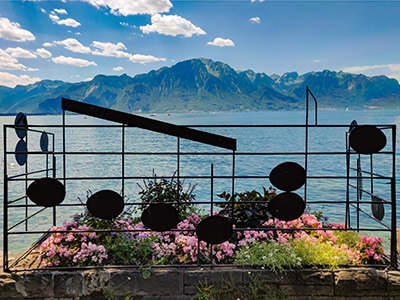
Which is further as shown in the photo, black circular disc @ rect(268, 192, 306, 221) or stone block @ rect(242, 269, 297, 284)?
black circular disc @ rect(268, 192, 306, 221)

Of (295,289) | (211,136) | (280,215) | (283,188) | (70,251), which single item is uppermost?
(211,136)

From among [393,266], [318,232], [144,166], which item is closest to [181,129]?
[318,232]

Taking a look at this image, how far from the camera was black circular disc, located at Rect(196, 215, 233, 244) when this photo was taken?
3.22m

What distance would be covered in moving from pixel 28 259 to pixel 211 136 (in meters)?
2.55

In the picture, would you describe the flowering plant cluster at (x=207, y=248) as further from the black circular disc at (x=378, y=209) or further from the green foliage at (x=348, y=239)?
the black circular disc at (x=378, y=209)

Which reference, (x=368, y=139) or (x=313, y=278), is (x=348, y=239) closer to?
(x=313, y=278)

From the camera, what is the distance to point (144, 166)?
57.4 ft

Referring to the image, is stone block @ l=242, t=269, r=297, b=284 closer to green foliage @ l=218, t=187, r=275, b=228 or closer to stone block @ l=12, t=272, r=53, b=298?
green foliage @ l=218, t=187, r=275, b=228

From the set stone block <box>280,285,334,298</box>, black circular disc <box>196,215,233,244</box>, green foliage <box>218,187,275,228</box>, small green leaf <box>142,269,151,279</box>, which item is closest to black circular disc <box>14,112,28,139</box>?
small green leaf <box>142,269,151,279</box>

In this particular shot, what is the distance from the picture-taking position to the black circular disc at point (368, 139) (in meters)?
3.38

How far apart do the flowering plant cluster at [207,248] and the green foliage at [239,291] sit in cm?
21

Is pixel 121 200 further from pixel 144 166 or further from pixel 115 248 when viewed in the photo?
pixel 144 166

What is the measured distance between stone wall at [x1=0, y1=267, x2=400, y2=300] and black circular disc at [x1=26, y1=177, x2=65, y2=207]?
0.73 meters

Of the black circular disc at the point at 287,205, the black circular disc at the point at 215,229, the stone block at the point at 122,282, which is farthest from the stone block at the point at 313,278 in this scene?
the stone block at the point at 122,282
